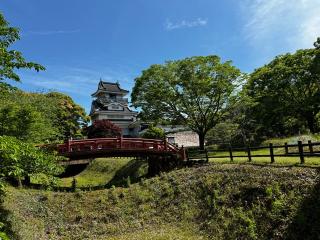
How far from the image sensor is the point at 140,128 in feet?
203

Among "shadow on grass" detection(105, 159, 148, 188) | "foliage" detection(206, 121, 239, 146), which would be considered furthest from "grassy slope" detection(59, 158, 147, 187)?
"foliage" detection(206, 121, 239, 146)

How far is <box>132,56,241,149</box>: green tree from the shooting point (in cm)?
3247

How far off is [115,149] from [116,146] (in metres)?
0.42

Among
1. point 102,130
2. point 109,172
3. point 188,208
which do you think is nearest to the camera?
point 188,208

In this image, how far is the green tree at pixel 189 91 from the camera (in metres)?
32.5

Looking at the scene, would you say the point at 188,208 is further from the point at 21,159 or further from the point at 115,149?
the point at 115,149

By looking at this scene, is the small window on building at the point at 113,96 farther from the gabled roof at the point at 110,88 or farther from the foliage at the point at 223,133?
the foliage at the point at 223,133

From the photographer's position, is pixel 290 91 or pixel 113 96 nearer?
pixel 290 91

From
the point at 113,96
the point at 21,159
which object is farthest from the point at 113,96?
the point at 21,159

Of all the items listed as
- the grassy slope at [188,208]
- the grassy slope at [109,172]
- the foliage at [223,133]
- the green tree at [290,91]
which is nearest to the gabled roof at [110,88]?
the grassy slope at [109,172]

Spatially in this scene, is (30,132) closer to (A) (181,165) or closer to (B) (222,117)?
(A) (181,165)

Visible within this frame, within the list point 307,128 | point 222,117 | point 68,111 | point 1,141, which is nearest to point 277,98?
point 307,128

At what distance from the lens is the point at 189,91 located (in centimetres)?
3325

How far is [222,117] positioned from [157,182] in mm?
14421
